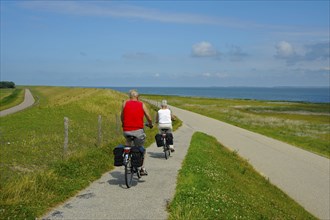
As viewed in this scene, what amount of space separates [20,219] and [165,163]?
858cm

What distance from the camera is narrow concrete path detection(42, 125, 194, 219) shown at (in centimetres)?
873

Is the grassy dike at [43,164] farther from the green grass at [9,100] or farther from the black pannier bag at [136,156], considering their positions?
the green grass at [9,100]

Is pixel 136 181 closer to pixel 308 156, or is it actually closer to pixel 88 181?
pixel 88 181

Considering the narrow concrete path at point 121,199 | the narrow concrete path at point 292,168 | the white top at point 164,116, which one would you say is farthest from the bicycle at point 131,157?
the narrow concrete path at point 292,168

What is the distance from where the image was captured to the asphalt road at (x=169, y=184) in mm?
9031

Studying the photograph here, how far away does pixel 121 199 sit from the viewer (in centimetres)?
1000

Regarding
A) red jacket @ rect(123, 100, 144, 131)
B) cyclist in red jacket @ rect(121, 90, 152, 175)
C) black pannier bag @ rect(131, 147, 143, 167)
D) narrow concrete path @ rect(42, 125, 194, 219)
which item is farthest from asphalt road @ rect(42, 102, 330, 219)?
red jacket @ rect(123, 100, 144, 131)

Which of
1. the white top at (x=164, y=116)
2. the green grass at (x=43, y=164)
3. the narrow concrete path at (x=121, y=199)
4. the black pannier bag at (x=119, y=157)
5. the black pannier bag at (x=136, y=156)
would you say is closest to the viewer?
the narrow concrete path at (x=121, y=199)

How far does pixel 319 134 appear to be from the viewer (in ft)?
155

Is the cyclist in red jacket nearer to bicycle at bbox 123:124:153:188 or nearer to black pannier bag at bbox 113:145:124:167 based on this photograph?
bicycle at bbox 123:124:153:188

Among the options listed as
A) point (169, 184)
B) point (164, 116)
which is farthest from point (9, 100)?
point (169, 184)

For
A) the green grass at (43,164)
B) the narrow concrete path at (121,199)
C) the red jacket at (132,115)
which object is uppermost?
the red jacket at (132,115)

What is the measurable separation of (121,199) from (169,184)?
7.67 feet

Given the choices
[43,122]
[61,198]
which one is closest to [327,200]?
[61,198]
